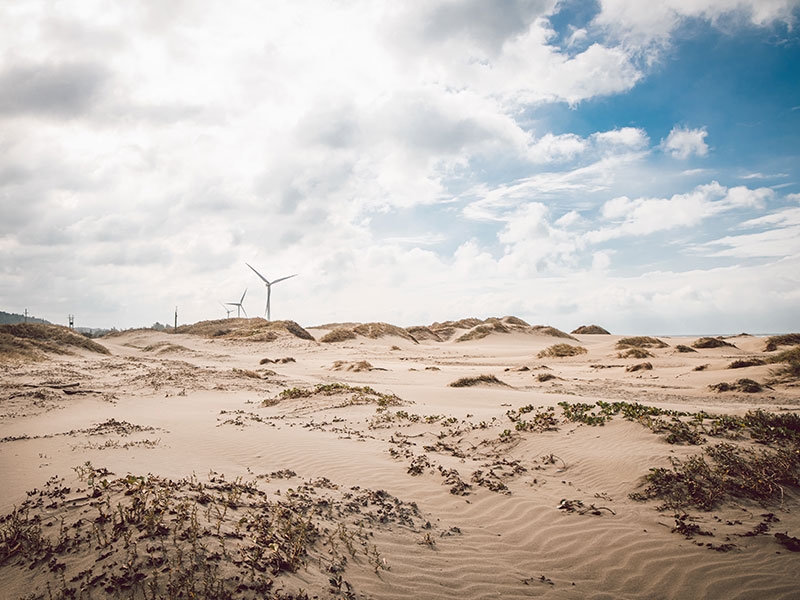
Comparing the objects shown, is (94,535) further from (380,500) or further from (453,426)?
(453,426)

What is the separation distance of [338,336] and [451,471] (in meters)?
41.4

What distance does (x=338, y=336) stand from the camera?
158 ft

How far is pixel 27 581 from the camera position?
3764mm

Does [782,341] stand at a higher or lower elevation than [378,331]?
lower

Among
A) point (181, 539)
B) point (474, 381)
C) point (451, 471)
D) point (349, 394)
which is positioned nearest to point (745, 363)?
point (474, 381)

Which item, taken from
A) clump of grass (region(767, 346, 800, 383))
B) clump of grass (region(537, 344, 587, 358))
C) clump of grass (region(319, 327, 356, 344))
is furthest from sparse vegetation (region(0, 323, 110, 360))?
clump of grass (region(767, 346, 800, 383))

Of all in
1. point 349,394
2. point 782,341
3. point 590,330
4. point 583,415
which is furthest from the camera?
point 590,330

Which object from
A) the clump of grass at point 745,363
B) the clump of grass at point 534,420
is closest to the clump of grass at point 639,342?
the clump of grass at point 745,363

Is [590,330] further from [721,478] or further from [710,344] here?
[721,478]

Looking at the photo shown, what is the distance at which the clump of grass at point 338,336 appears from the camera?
1854 inches

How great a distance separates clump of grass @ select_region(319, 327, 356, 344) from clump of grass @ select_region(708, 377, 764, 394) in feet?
118

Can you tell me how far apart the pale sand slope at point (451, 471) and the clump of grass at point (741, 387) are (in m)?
0.61

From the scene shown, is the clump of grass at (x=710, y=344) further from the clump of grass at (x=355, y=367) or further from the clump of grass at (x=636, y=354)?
the clump of grass at (x=355, y=367)

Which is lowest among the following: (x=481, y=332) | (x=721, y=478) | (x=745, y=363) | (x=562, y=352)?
(x=721, y=478)
